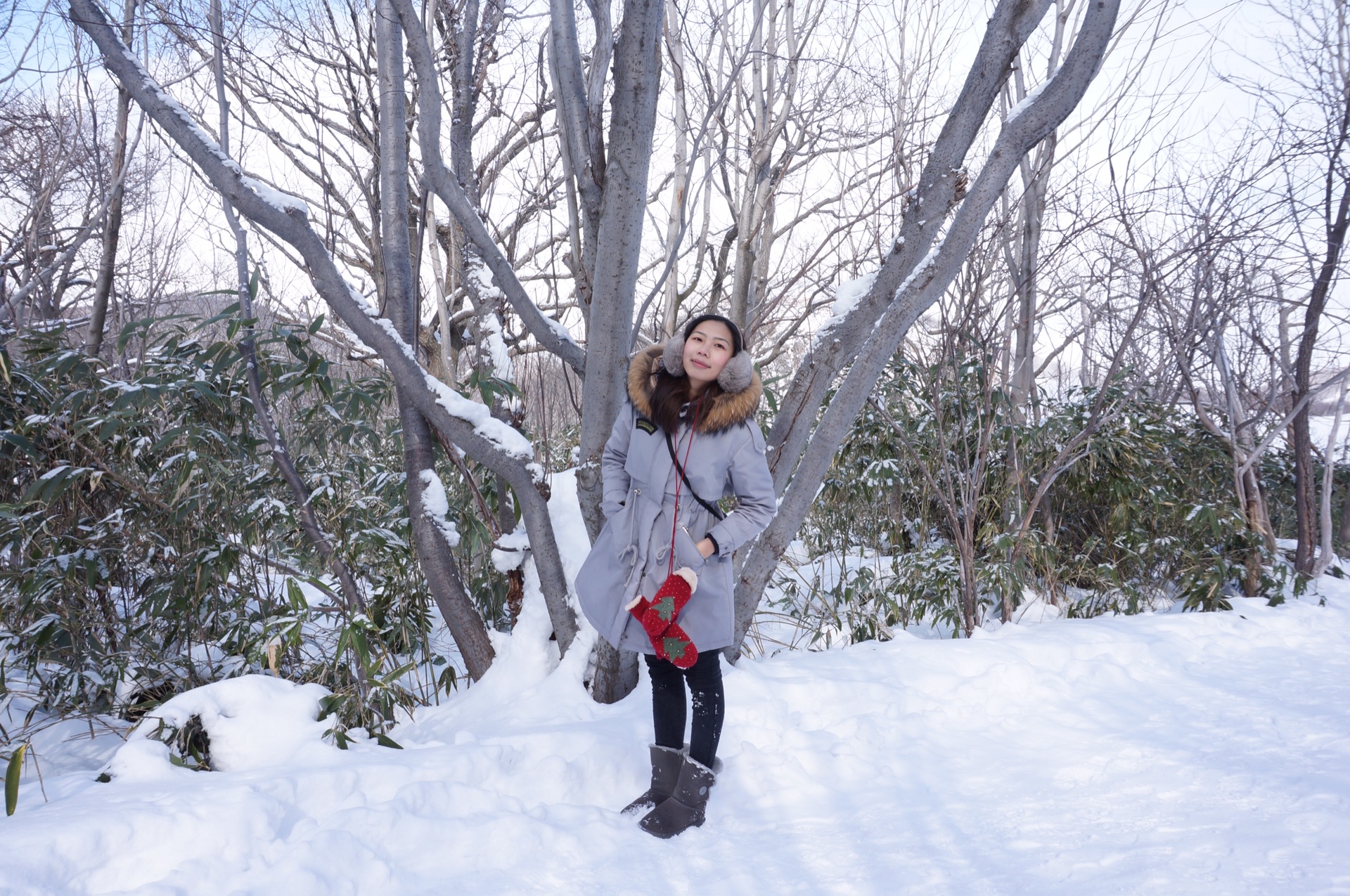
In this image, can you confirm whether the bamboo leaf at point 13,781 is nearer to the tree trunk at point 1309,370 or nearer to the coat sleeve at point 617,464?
the coat sleeve at point 617,464

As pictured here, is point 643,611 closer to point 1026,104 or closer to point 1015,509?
point 1026,104

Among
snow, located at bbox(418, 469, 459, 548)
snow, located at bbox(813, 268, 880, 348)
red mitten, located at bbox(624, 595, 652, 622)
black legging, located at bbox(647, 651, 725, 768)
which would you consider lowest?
black legging, located at bbox(647, 651, 725, 768)

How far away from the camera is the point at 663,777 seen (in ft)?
5.98

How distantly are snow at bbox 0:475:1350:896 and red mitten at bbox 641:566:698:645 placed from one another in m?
0.49

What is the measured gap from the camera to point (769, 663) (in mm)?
2703

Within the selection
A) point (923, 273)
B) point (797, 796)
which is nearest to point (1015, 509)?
point (923, 273)

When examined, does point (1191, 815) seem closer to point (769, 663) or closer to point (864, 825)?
point (864, 825)

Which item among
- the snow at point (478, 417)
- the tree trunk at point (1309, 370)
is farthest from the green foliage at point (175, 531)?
the tree trunk at point (1309, 370)

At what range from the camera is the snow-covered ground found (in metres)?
1.43

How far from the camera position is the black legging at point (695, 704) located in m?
1.86

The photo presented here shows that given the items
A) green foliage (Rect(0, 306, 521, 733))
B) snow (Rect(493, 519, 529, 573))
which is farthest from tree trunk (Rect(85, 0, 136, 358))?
snow (Rect(493, 519, 529, 573))

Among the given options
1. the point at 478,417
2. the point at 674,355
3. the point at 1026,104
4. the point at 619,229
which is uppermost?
the point at 1026,104

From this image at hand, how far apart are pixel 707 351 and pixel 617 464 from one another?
0.41m

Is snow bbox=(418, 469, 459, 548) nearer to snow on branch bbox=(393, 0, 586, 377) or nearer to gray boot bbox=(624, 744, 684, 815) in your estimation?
snow on branch bbox=(393, 0, 586, 377)
